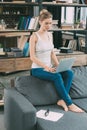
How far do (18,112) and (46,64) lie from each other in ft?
2.83

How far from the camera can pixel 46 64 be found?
3490 mm

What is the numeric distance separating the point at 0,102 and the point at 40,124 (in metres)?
1.40

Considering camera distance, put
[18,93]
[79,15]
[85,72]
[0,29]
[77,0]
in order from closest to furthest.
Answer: [18,93] → [85,72] → [0,29] → [77,0] → [79,15]

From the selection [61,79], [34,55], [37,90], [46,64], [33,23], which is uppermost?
[33,23]

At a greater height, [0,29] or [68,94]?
[0,29]

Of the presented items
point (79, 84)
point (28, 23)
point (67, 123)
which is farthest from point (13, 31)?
point (67, 123)

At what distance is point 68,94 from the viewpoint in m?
3.43

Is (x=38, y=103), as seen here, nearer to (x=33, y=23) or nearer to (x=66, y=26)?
(x=33, y=23)

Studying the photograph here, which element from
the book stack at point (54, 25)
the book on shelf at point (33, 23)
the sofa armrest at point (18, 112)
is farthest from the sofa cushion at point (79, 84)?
the book stack at point (54, 25)

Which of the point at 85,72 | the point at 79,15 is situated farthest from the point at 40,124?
the point at 79,15

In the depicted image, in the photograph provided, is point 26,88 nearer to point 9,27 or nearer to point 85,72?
point 85,72

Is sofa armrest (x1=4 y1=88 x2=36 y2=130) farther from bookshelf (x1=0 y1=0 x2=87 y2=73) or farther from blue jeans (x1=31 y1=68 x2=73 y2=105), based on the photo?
bookshelf (x1=0 y1=0 x2=87 y2=73)

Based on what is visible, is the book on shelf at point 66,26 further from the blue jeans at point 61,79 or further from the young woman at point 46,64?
the blue jeans at point 61,79

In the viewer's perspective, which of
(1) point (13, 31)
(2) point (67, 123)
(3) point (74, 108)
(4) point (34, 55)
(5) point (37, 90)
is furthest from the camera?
(1) point (13, 31)
